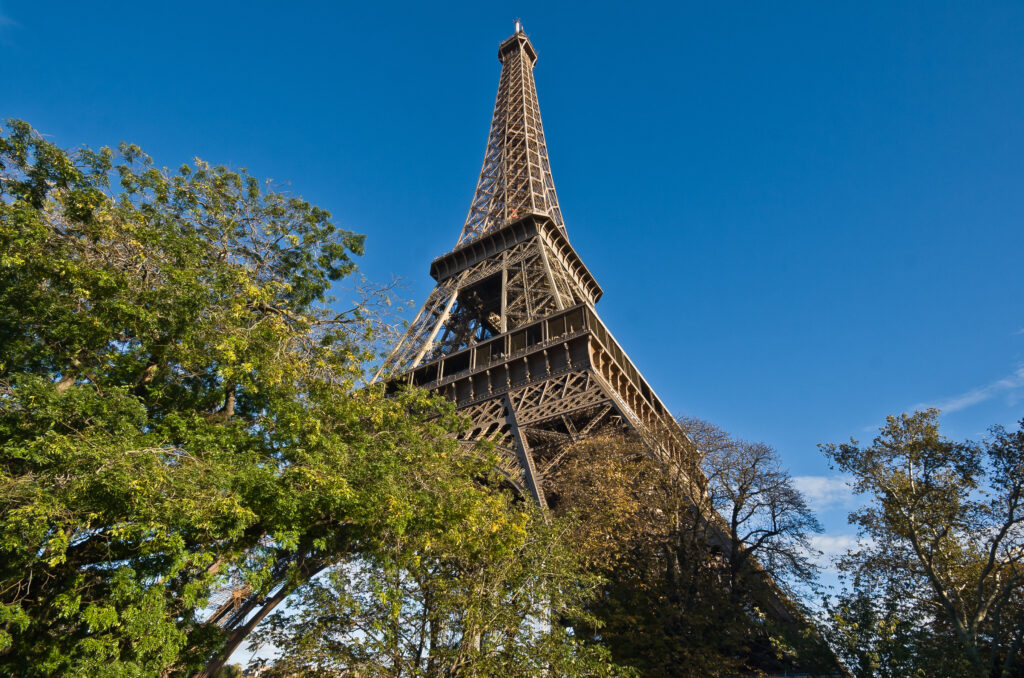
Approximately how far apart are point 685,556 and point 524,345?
1172 cm

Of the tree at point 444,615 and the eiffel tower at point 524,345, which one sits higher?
the eiffel tower at point 524,345

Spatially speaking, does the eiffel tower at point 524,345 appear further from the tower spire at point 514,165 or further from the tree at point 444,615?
the tree at point 444,615

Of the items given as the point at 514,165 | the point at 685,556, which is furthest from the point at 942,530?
the point at 514,165

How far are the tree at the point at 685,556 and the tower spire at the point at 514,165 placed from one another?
21.5m

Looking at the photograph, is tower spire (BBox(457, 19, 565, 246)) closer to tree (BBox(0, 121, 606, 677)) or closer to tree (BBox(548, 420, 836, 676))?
tree (BBox(548, 420, 836, 676))

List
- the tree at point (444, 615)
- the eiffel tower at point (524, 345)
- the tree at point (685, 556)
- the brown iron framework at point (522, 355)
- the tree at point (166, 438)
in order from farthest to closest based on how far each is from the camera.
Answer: the eiffel tower at point (524, 345) → the brown iron framework at point (522, 355) → the tree at point (685, 556) → the tree at point (444, 615) → the tree at point (166, 438)

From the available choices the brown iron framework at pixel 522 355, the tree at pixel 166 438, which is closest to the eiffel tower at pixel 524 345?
the brown iron framework at pixel 522 355

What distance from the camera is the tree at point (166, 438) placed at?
6402 millimetres

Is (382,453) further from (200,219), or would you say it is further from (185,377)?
(200,219)

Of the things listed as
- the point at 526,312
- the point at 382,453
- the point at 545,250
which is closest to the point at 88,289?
the point at 382,453

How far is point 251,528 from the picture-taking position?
816 centimetres

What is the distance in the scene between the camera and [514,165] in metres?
44.4

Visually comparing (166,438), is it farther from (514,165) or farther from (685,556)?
(514,165)

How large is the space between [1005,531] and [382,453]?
36.2 feet
